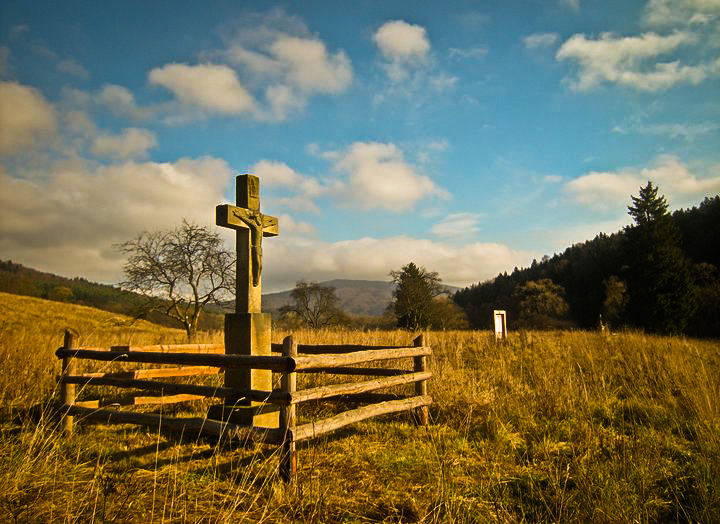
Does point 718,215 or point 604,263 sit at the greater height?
point 718,215

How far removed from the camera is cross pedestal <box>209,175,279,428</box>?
18.3 ft

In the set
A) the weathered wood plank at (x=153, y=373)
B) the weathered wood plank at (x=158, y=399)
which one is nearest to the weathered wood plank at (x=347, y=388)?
the weathered wood plank at (x=158, y=399)

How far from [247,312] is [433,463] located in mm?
3130

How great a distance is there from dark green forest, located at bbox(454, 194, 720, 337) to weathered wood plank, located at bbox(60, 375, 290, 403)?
1530cm

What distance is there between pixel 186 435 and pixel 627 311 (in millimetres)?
42764

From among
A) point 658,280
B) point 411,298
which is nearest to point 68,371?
point 411,298

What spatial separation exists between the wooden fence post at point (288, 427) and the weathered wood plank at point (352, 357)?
0.13 meters

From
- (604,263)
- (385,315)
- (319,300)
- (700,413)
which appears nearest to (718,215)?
(604,263)

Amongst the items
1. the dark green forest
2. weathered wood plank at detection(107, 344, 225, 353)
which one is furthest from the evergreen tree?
weathered wood plank at detection(107, 344, 225, 353)

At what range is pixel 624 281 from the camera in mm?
49750

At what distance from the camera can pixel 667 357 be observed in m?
8.69

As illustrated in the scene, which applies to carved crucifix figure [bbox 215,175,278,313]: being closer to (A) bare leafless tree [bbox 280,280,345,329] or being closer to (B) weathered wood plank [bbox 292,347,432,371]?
(B) weathered wood plank [bbox 292,347,432,371]

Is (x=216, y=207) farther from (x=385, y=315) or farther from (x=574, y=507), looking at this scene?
(x=385, y=315)

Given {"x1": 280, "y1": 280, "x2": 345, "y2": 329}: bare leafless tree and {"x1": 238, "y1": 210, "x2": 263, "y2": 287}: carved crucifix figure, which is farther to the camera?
{"x1": 280, "y1": 280, "x2": 345, "y2": 329}: bare leafless tree
